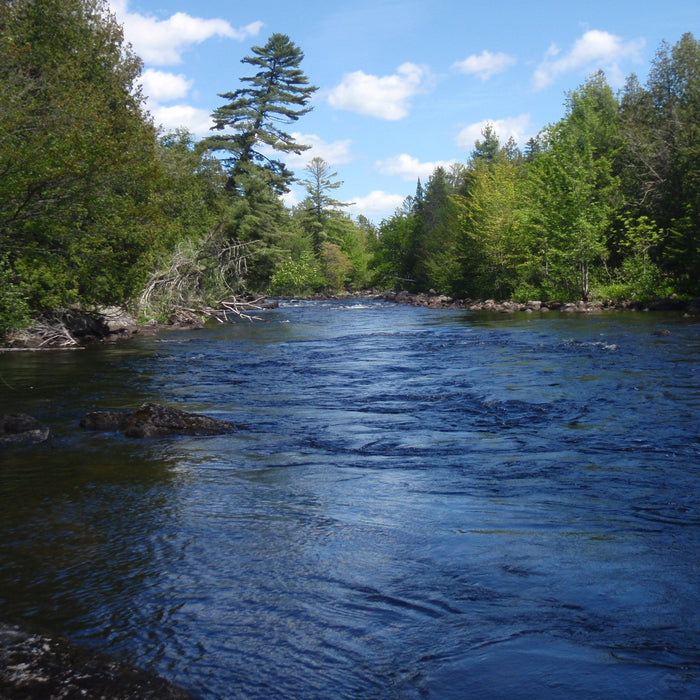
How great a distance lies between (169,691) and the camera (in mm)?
3717

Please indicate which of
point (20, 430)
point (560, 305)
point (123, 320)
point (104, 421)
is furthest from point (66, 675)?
point (560, 305)

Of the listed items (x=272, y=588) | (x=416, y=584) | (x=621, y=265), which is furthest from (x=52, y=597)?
(x=621, y=265)

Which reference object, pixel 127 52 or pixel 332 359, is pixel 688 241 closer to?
pixel 332 359

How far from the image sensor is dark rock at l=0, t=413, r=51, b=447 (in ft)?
33.8

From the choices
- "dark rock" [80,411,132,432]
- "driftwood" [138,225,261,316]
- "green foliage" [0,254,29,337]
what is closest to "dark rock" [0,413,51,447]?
"dark rock" [80,411,132,432]

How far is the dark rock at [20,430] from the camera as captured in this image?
405 inches

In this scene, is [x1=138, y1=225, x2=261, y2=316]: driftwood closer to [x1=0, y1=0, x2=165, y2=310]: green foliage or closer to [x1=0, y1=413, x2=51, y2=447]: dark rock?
[x1=0, y1=0, x2=165, y2=310]: green foliage

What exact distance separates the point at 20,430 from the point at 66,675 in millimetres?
7699

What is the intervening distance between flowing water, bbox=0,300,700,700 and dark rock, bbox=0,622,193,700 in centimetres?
30

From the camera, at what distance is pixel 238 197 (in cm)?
5069

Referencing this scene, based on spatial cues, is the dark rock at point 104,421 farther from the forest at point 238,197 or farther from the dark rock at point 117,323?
the dark rock at point 117,323

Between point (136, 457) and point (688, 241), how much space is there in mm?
32382

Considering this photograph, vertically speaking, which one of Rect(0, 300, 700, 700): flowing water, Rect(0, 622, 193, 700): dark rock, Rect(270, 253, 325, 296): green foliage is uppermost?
Rect(270, 253, 325, 296): green foliage

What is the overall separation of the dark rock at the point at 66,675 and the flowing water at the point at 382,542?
30cm
